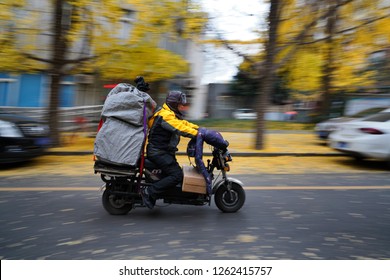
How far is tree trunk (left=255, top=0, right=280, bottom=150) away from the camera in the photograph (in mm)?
11675

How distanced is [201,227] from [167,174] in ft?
2.60

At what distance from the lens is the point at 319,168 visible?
30.5 feet

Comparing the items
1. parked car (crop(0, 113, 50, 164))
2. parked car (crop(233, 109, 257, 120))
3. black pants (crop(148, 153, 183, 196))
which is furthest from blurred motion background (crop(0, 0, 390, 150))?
parked car (crop(233, 109, 257, 120))

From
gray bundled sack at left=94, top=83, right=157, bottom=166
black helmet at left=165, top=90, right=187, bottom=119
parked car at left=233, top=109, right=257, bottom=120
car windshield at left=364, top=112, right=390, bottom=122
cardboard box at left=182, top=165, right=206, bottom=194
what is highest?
parked car at left=233, top=109, right=257, bottom=120

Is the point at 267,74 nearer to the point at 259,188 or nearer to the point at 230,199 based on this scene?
the point at 259,188

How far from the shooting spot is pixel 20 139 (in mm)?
8398

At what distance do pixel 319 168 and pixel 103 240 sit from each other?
21.1 feet

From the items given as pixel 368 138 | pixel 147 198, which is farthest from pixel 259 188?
pixel 368 138

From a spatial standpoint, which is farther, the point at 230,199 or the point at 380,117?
the point at 380,117

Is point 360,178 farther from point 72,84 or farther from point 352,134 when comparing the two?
point 72,84

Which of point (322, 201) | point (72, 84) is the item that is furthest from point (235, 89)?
point (322, 201)

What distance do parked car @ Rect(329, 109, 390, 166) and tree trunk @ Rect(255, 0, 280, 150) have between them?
3.00 metres

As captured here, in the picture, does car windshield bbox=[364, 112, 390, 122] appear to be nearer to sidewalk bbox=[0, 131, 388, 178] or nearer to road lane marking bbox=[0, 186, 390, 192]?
sidewalk bbox=[0, 131, 388, 178]

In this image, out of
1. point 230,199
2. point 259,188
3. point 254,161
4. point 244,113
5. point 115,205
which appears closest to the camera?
point 115,205
